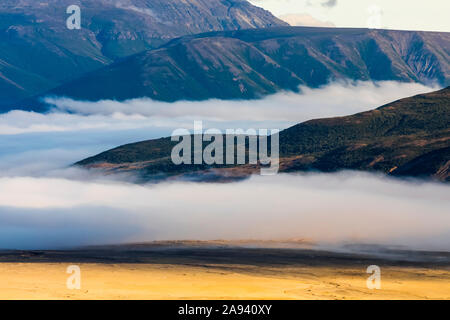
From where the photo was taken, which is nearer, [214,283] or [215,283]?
[214,283]

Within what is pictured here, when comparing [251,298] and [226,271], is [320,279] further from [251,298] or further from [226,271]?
[251,298]

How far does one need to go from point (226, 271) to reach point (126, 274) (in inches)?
800

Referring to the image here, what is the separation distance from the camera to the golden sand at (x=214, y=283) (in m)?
145

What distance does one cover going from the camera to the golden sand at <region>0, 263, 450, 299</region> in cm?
14512

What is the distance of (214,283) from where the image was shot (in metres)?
166

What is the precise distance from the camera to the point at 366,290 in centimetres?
15550

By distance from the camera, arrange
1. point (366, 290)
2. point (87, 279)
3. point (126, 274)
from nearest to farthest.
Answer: point (366, 290), point (87, 279), point (126, 274)

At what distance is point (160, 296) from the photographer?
465 ft
